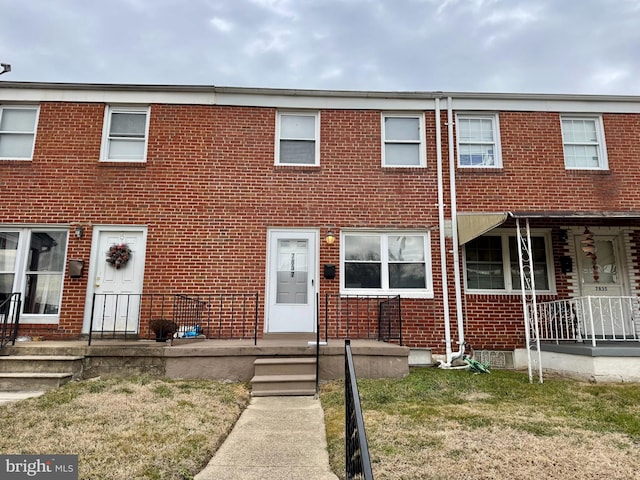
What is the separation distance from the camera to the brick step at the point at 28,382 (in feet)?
19.0

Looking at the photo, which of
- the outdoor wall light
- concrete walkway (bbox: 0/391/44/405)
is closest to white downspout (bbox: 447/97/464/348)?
the outdoor wall light

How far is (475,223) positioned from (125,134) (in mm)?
7358

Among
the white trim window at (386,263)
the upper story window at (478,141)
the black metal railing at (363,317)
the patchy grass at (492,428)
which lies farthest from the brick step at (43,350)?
the upper story window at (478,141)

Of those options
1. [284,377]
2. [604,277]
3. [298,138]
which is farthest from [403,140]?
[284,377]

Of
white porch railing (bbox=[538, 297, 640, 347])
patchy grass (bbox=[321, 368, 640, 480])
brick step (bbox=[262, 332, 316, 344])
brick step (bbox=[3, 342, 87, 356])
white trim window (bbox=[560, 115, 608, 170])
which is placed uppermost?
white trim window (bbox=[560, 115, 608, 170])

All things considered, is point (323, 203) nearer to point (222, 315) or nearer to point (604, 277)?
point (222, 315)

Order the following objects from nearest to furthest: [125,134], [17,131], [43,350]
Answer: [43,350] < [17,131] < [125,134]

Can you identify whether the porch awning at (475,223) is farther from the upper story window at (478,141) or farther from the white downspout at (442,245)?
the upper story window at (478,141)

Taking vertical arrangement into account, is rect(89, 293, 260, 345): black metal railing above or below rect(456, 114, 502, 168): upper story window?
below

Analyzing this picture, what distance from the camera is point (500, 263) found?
28.3 ft

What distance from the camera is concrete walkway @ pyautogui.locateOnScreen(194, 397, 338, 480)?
3.12 meters

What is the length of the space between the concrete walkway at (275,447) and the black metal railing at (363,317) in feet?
9.87

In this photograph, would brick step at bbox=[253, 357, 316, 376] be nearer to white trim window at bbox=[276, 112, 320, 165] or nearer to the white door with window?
white trim window at bbox=[276, 112, 320, 165]

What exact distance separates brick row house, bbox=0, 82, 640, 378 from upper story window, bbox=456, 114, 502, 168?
3 cm
